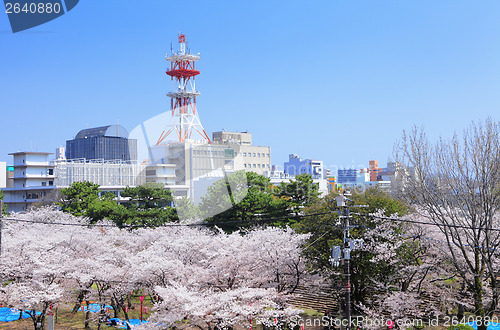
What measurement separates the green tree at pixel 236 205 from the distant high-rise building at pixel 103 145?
123658 millimetres

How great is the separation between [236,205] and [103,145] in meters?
132

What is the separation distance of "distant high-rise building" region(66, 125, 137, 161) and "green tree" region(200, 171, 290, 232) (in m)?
124

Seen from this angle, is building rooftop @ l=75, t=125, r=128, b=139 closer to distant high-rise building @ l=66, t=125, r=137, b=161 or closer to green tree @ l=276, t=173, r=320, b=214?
distant high-rise building @ l=66, t=125, r=137, b=161

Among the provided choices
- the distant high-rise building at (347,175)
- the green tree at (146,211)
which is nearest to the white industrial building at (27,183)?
the green tree at (146,211)

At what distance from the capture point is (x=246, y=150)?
10394cm

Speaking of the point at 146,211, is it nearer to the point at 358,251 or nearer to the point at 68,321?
the point at 68,321

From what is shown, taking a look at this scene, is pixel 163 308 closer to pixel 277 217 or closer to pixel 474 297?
pixel 474 297

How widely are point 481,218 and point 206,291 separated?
1082cm

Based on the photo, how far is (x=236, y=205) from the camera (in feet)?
118

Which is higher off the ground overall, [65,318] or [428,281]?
[428,281]

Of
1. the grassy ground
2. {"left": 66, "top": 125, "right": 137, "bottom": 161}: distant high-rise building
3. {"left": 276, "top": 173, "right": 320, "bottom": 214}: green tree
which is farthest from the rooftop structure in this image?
the grassy ground

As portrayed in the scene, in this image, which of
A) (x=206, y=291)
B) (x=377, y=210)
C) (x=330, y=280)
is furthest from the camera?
(x=330, y=280)

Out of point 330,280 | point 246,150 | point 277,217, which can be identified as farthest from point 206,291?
point 246,150

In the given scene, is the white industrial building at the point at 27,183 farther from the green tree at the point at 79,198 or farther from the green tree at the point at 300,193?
the green tree at the point at 300,193
